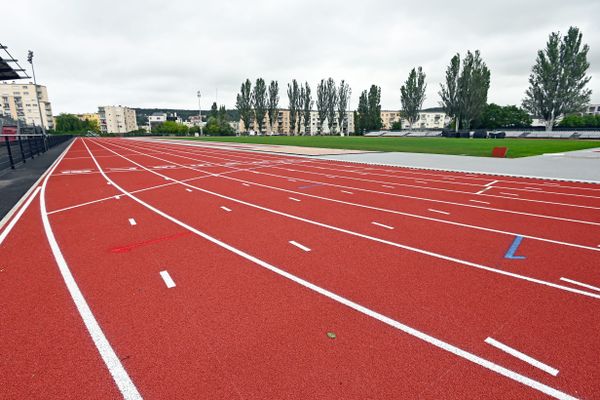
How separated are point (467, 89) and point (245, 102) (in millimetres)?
61055

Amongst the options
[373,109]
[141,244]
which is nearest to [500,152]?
[141,244]

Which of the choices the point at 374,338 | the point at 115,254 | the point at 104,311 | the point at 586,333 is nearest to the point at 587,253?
the point at 586,333

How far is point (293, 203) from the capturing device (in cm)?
959

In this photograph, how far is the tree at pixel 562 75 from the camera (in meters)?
53.2

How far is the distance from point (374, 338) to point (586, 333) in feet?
7.54

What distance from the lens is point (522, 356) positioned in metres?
3.10

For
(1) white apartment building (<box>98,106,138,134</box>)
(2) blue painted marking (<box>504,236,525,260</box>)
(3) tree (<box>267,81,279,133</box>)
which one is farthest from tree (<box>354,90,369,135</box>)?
(1) white apartment building (<box>98,106,138,134</box>)

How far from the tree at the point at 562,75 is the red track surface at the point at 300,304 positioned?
61.9m

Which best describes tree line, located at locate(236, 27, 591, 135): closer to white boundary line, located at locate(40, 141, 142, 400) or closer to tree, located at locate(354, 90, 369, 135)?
tree, located at locate(354, 90, 369, 135)

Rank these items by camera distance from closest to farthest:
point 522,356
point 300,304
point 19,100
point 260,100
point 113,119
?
point 522,356
point 300,304
point 260,100
point 19,100
point 113,119

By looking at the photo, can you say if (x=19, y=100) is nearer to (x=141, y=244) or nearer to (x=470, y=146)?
(x=470, y=146)

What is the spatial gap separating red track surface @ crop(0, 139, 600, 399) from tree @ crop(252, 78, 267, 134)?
93144 mm

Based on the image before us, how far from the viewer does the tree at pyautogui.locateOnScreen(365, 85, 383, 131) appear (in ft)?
297

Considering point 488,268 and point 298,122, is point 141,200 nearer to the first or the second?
point 488,268
